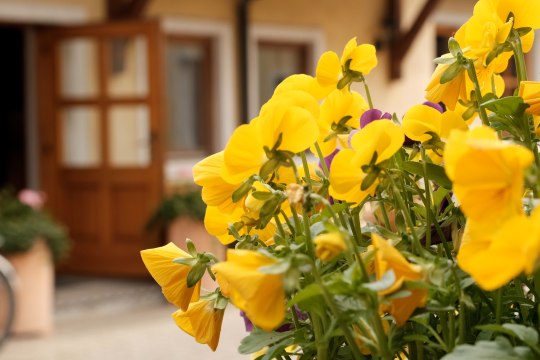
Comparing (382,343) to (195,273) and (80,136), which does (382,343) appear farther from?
(80,136)

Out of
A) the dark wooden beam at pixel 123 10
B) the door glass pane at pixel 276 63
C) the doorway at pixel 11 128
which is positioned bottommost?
the doorway at pixel 11 128

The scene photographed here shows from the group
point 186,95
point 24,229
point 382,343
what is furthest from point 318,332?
point 186,95

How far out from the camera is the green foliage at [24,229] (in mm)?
6375

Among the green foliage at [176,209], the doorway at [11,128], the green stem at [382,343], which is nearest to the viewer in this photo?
the green stem at [382,343]

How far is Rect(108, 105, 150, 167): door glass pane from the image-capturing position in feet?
26.3

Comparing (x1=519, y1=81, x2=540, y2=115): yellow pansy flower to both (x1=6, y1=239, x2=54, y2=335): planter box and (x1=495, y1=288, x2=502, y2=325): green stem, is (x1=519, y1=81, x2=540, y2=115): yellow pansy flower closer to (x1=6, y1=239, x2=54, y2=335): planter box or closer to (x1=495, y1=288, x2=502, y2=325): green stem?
(x1=495, y1=288, x2=502, y2=325): green stem

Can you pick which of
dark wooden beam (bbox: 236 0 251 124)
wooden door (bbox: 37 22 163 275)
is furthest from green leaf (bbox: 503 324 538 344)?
dark wooden beam (bbox: 236 0 251 124)

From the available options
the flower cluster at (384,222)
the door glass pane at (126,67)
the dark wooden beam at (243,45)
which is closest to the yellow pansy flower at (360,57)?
the flower cluster at (384,222)

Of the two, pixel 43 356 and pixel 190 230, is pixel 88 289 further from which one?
pixel 43 356

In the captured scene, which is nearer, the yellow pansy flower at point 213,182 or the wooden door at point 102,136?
the yellow pansy flower at point 213,182

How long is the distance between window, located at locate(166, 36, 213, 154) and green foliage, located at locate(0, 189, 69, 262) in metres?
2.18

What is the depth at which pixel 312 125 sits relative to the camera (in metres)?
0.56

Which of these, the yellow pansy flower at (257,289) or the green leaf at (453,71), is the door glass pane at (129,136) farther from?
the yellow pansy flower at (257,289)

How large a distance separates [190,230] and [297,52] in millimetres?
2445
